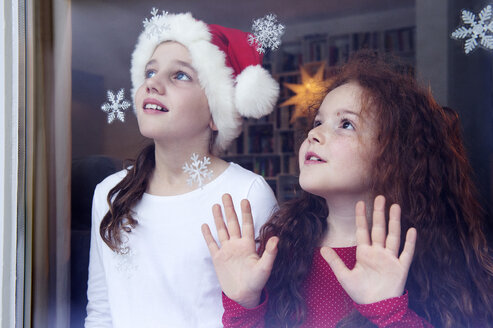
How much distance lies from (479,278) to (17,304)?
5.05ft

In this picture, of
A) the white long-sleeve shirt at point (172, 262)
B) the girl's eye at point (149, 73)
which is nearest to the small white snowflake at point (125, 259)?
the white long-sleeve shirt at point (172, 262)

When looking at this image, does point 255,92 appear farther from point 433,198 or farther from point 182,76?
point 433,198

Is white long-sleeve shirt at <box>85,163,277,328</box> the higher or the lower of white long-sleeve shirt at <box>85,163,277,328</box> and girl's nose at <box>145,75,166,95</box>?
the lower

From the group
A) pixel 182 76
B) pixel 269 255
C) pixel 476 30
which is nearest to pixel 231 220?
pixel 269 255

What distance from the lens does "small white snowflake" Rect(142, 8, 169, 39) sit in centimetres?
144

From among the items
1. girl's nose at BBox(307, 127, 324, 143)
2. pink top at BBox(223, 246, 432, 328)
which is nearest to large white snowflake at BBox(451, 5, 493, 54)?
girl's nose at BBox(307, 127, 324, 143)

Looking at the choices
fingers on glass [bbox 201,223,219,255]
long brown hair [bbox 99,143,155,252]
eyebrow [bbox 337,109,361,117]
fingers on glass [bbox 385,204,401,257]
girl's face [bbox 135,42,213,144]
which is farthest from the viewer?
long brown hair [bbox 99,143,155,252]

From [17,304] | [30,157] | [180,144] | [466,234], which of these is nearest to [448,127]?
[466,234]

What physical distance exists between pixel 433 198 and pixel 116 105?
106 cm

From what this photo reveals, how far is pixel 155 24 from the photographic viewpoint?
4.76 feet

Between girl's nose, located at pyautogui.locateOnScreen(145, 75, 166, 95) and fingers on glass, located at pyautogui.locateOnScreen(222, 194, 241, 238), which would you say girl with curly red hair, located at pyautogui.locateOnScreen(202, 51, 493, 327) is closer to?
fingers on glass, located at pyautogui.locateOnScreen(222, 194, 241, 238)

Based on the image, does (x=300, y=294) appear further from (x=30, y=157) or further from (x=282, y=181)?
(x=30, y=157)

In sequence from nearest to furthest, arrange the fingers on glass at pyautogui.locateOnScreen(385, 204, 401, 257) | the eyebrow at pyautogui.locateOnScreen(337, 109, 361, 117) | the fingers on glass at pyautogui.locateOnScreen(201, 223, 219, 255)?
the fingers on glass at pyautogui.locateOnScreen(385, 204, 401, 257)
the eyebrow at pyautogui.locateOnScreen(337, 109, 361, 117)
the fingers on glass at pyautogui.locateOnScreen(201, 223, 219, 255)

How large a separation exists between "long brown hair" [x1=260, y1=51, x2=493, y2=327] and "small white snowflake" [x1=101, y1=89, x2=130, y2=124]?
2.71ft
